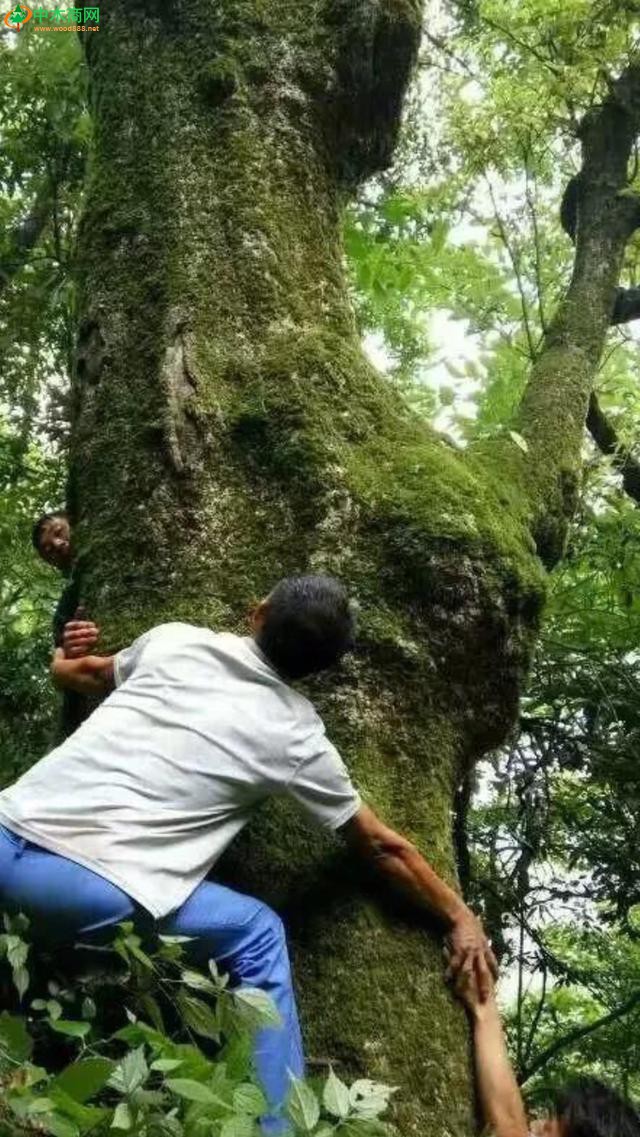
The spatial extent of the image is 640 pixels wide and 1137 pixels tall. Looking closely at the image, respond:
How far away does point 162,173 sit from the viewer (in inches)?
158

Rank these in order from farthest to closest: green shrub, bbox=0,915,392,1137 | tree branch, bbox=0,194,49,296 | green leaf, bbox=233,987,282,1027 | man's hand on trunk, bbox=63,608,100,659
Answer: tree branch, bbox=0,194,49,296, man's hand on trunk, bbox=63,608,100,659, green leaf, bbox=233,987,282,1027, green shrub, bbox=0,915,392,1137

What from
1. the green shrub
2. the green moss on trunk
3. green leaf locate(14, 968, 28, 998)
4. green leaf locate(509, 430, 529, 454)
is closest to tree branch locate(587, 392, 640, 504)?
green leaf locate(509, 430, 529, 454)

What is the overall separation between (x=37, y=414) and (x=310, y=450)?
4271mm

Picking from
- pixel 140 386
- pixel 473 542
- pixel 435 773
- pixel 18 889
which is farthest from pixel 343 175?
pixel 18 889

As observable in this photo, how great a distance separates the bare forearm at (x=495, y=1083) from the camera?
271 cm

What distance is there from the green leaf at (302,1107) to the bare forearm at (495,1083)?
3.32ft

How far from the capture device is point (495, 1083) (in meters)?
2.75

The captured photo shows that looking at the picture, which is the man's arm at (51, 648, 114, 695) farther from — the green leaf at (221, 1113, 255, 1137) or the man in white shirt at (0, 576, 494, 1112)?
the green leaf at (221, 1113, 255, 1137)

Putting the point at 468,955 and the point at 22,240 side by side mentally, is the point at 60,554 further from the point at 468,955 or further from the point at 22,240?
the point at 22,240

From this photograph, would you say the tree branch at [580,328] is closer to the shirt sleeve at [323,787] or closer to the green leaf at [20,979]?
the shirt sleeve at [323,787]

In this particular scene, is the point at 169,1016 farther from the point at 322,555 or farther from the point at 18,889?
the point at 322,555

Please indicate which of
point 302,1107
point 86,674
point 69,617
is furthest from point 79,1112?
point 69,617

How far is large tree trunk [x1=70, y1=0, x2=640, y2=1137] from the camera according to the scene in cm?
282

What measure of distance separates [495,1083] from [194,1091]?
47.9 inches
